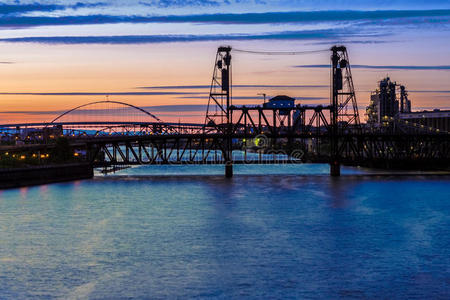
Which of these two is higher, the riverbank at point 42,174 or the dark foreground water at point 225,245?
the riverbank at point 42,174

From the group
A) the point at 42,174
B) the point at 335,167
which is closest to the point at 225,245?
the point at 42,174

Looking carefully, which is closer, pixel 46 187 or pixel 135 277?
pixel 135 277

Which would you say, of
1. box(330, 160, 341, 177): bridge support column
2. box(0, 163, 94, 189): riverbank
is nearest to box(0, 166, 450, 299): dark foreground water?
box(0, 163, 94, 189): riverbank

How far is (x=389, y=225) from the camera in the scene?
2347 inches

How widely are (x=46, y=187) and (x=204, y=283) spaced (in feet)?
220

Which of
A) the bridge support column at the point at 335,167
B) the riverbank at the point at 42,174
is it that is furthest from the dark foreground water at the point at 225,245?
the bridge support column at the point at 335,167

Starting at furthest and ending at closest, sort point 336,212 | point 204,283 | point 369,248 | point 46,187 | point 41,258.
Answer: point 46,187 → point 336,212 → point 369,248 → point 41,258 → point 204,283

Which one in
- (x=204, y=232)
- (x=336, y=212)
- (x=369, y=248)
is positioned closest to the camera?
(x=369, y=248)

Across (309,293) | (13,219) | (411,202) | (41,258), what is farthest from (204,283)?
(411,202)

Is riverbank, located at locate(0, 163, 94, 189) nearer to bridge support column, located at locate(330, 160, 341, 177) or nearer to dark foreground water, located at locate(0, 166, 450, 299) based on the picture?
dark foreground water, located at locate(0, 166, 450, 299)

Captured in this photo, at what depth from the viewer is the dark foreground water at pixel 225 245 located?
36938mm

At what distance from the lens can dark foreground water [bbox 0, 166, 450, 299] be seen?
36.9m

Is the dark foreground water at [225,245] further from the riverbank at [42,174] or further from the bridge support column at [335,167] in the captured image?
the bridge support column at [335,167]

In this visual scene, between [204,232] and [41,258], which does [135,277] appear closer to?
[41,258]
